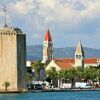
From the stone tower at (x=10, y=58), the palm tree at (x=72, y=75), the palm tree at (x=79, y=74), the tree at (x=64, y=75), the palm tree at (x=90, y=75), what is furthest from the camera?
the palm tree at (x=90, y=75)

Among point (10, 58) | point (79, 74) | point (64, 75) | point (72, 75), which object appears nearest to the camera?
point (10, 58)

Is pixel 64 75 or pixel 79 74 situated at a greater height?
pixel 79 74

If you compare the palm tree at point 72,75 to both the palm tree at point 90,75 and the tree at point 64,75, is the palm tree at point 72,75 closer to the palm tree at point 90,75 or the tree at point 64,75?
the tree at point 64,75

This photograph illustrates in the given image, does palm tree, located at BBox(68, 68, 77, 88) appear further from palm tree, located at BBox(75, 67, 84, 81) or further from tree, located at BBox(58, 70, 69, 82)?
tree, located at BBox(58, 70, 69, 82)

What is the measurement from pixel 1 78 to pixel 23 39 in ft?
28.8

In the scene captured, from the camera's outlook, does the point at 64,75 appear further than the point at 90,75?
No

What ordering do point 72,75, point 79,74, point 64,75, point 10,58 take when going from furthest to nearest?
1. point 79,74
2. point 72,75
3. point 64,75
4. point 10,58

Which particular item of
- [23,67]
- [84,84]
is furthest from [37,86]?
[23,67]

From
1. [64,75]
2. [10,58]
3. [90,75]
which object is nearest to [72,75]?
[64,75]

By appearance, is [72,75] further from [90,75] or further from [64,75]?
[90,75]

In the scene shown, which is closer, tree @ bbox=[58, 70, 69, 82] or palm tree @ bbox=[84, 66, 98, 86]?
tree @ bbox=[58, 70, 69, 82]

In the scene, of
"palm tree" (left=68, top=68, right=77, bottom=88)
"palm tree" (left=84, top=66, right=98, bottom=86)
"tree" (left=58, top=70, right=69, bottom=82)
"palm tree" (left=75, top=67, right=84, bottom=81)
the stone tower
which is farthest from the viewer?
"palm tree" (left=84, top=66, right=98, bottom=86)

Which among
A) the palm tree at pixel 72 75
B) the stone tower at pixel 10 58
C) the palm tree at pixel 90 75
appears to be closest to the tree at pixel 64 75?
the palm tree at pixel 72 75

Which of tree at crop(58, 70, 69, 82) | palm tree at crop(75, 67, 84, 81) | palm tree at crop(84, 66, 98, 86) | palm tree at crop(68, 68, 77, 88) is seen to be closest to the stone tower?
tree at crop(58, 70, 69, 82)
